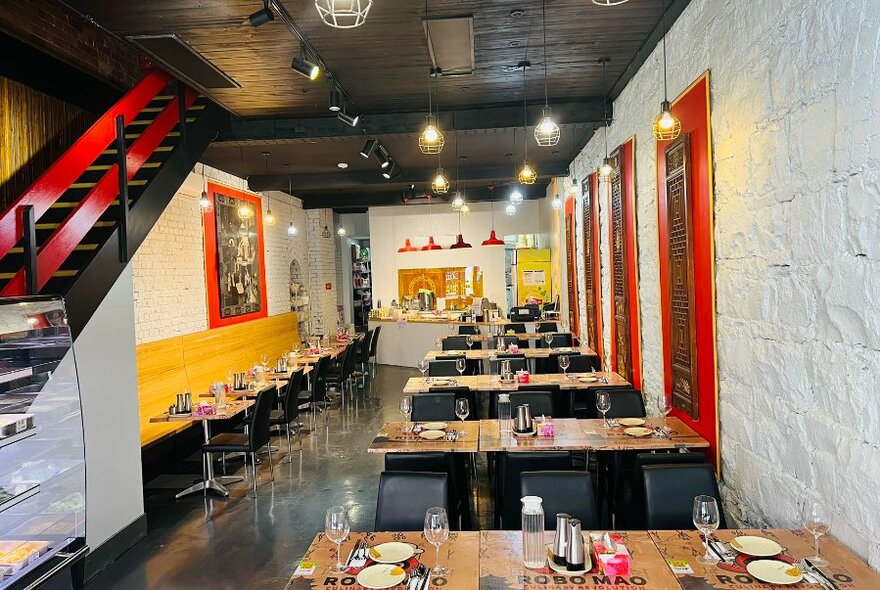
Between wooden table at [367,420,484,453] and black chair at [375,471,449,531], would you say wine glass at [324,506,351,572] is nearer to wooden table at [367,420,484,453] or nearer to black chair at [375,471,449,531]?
black chair at [375,471,449,531]

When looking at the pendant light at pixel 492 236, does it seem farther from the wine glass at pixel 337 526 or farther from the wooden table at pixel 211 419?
the wine glass at pixel 337 526

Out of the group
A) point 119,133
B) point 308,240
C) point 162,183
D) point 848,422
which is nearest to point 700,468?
point 848,422

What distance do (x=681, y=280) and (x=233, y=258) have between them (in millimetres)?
7745

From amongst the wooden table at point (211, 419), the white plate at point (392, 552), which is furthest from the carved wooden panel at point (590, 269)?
the white plate at point (392, 552)

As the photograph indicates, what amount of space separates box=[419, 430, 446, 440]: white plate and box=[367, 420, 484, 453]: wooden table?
0.04 metres

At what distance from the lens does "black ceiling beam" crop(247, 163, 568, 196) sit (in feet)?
37.7

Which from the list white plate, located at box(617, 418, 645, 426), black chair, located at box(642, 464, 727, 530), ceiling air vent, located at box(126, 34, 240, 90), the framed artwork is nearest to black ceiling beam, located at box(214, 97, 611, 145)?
ceiling air vent, located at box(126, 34, 240, 90)

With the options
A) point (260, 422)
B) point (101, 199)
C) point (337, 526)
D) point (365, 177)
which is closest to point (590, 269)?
point (365, 177)

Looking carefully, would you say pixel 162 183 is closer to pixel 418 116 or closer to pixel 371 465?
pixel 418 116

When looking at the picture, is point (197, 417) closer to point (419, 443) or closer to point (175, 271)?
point (419, 443)

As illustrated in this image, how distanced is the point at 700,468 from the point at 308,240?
12.5 m

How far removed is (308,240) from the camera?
1473 centimetres

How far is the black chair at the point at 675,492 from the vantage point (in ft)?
10.5

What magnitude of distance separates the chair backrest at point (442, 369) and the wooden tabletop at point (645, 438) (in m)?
2.82
